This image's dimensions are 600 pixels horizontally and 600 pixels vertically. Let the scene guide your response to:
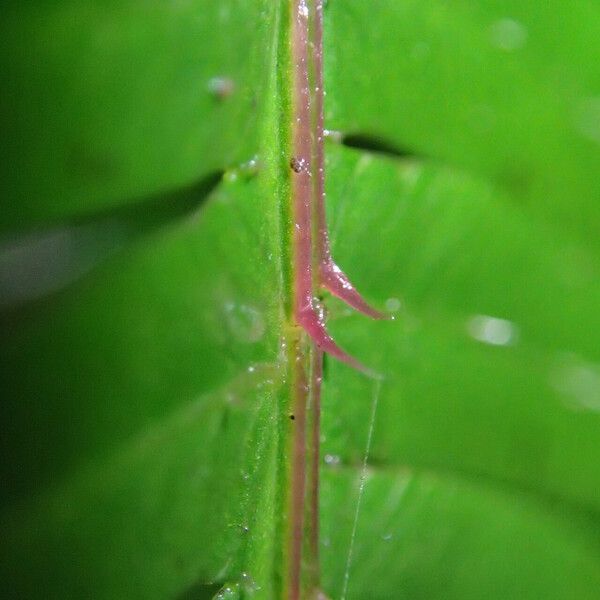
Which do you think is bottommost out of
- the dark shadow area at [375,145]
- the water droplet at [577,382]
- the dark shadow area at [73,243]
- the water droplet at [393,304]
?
the water droplet at [577,382]

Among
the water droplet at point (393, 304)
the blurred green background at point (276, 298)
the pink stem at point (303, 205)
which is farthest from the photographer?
the water droplet at point (393, 304)

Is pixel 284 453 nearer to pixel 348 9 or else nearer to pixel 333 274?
pixel 333 274

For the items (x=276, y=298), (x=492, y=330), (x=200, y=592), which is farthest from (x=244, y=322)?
(x=492, y=330)

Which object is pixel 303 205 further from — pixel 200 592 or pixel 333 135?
pixel 200 592

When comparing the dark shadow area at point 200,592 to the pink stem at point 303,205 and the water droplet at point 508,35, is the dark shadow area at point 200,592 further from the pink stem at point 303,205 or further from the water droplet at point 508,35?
the water droplet at point 508,35

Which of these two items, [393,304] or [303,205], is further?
[393,304]

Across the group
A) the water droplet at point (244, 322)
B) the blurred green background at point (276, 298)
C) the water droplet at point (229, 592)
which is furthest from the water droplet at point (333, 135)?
the water droplet at point (229, 592)

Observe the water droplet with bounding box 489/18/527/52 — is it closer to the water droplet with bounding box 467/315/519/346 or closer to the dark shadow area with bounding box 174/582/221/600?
the water droplet with bounding box 467/315/519/346
